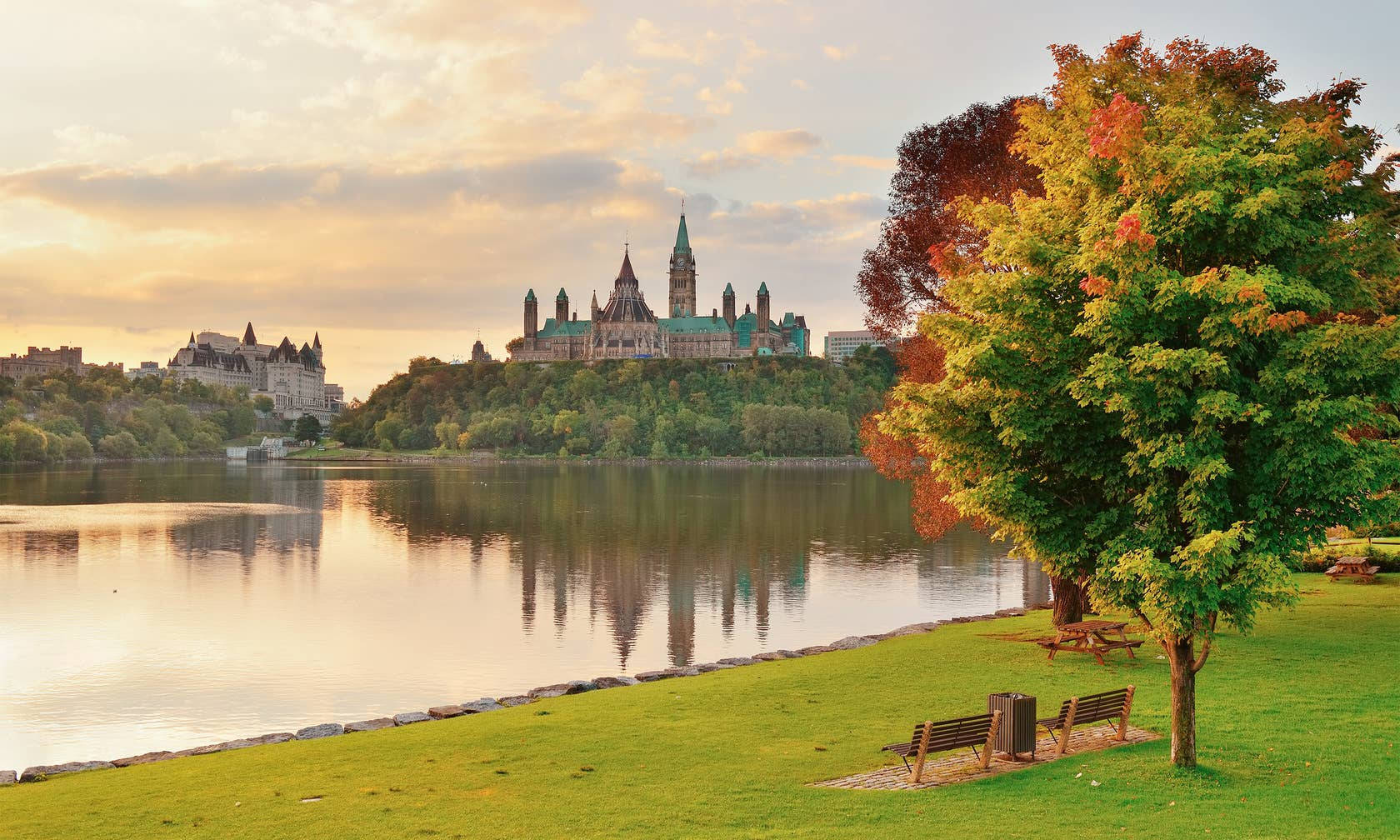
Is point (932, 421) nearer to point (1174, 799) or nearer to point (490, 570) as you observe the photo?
point (1174, 799)

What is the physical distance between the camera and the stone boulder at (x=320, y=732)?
17.1 metres

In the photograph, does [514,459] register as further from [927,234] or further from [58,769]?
[58,769]

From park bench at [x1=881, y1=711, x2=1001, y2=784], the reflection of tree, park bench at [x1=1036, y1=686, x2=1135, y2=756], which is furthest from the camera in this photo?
the reflection of tree

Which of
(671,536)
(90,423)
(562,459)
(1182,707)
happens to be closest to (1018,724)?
(1182,707)

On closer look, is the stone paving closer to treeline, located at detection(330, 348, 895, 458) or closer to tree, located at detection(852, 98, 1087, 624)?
tree, located at detection(852, 98, 1087, 624)

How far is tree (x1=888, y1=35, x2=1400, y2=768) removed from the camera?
467 inches

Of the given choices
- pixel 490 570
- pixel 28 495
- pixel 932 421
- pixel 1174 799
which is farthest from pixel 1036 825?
pixel 28 495

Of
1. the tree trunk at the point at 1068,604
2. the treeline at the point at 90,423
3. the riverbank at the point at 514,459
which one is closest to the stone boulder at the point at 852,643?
the tree trunk at the point at 1068,604

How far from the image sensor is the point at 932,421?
13508 millimetres

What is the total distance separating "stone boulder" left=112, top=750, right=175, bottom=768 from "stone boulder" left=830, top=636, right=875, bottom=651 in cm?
1324

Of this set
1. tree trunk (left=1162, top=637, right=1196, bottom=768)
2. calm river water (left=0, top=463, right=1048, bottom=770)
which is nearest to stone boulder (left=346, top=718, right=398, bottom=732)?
calm river water (left=0, top=463, right=1048, bottom=770)

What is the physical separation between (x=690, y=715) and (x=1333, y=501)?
9172 mm

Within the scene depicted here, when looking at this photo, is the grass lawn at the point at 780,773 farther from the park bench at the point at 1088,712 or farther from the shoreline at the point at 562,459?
the shoreline at the point at 562,459

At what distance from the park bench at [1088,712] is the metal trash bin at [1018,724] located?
0.34 meters
